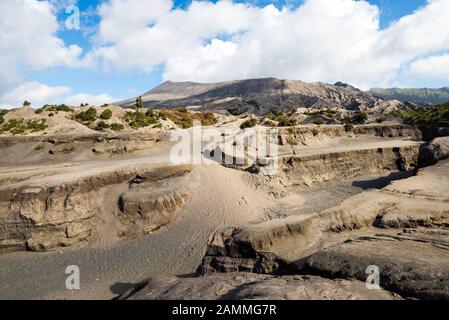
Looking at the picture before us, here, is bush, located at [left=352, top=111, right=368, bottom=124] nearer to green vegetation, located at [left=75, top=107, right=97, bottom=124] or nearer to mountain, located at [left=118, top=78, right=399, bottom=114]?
green vegetation, located at [left=75, top=107, right=97, bottom=124]

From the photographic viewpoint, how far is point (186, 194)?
676 inches

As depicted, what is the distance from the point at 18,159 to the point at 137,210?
527 inches

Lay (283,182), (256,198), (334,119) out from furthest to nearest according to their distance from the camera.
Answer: (334,119) < (283,182) < (256,198)

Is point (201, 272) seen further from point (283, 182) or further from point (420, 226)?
point (283, 182)

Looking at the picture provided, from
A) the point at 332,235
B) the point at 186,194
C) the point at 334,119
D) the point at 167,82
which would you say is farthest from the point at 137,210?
the point at 167,82

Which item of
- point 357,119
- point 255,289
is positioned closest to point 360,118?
point 357,119

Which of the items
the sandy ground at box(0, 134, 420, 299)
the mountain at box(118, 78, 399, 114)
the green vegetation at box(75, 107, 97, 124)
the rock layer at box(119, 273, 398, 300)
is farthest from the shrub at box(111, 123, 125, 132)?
the mountain at box(118, 78, 399, 114)

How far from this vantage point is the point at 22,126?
31.9 m

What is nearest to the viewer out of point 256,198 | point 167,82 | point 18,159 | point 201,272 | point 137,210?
point 201,272

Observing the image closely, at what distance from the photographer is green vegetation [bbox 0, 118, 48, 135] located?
3127 centimetres

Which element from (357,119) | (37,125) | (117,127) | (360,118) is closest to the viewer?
(37,125)

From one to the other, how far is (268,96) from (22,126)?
293ft

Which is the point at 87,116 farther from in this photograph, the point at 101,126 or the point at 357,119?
the point at 357,119
